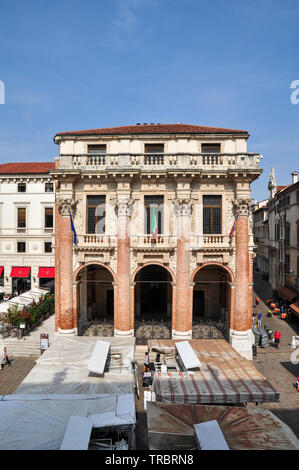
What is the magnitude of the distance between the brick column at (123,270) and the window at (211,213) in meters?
5.95

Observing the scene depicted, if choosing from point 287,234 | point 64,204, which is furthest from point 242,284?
point 287,234

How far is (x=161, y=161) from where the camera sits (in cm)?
2144

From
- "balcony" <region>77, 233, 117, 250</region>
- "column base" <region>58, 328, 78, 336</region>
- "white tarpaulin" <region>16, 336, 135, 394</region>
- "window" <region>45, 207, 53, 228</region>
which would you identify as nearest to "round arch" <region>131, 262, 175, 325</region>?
"balcony" <region>77, 233, 117, 250</region>

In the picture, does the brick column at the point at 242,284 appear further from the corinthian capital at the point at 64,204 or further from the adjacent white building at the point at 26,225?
the adjacent white building at the point at 26,225

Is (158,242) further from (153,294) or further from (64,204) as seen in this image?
(153,294)

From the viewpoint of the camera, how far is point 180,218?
68.9 ft

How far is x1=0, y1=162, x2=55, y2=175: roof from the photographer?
125 ft

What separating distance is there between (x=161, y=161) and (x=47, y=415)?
684 inches

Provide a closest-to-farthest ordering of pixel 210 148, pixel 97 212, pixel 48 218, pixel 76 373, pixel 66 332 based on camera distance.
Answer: pixel 76 373, pixel 66 332, pixel 97 212, pixel 210 148, pixel 48 218

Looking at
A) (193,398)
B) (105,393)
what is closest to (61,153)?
(105,393)

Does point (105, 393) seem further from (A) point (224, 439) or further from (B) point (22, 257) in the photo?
(B) point (22, 257)

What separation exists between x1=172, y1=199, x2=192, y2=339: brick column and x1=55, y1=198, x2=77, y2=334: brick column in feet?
26.6

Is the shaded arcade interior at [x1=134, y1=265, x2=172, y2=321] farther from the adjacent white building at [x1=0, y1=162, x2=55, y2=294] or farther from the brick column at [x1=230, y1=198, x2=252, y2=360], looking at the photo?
the adjacent white building at [x1=0, y1=162, x2=55, y2=294]

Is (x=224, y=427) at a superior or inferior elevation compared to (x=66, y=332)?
superior
